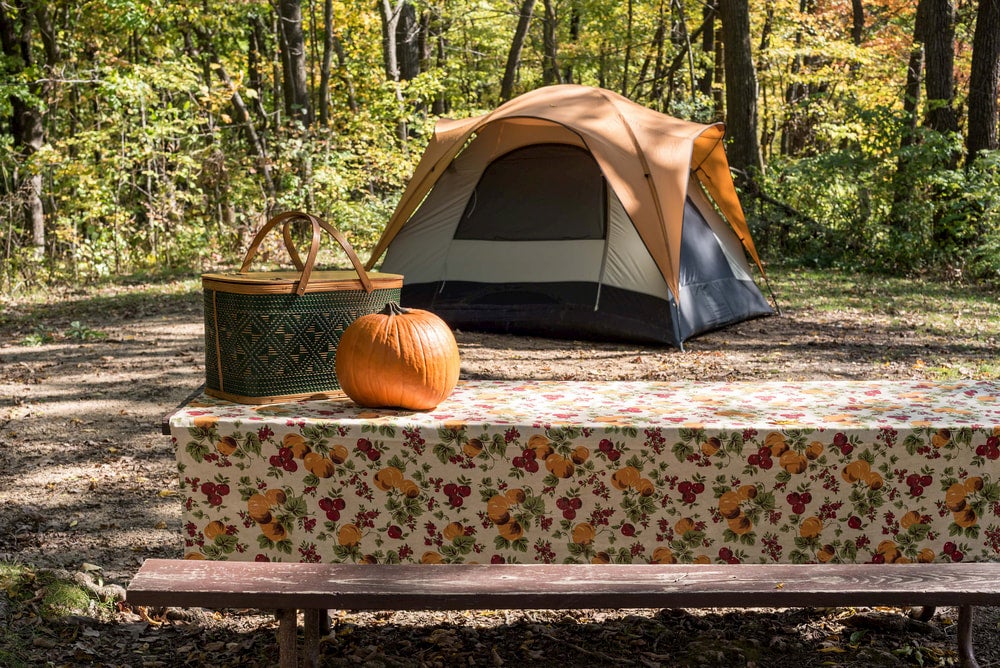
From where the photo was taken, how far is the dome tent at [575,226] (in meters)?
7.09

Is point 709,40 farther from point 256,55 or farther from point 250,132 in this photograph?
point 250,132

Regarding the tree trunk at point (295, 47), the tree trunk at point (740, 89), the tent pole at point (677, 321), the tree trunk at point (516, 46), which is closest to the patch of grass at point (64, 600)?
the tent pole at point (677, 321)

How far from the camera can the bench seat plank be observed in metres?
2.07

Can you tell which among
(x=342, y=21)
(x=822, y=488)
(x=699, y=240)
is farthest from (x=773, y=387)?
(x=342, y=21)

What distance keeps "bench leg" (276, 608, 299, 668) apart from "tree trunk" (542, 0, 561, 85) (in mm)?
19754

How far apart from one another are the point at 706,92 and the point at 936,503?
1974cm

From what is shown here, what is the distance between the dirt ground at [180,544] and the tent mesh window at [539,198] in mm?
965

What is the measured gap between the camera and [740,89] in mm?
12758

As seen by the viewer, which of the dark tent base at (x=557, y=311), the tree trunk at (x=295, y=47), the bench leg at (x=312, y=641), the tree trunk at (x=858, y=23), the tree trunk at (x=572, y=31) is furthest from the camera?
the tree trunk at (x=572, y=31)

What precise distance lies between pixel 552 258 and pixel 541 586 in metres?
5.71

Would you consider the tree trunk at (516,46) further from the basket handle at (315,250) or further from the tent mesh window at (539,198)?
the basket handle at (315,250)

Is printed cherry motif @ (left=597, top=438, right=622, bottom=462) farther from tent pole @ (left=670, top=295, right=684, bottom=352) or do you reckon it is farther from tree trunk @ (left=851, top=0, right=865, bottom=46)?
tree trunk @ (left=851, top=0, right=865, bottom=46)

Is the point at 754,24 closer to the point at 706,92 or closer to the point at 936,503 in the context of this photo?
the point at 706,92

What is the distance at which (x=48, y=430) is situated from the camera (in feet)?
16.5
